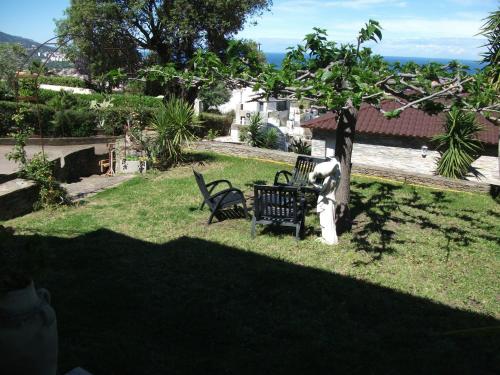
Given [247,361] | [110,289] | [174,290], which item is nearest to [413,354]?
[247,361]

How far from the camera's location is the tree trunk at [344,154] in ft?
24.6

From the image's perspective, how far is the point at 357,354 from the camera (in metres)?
4.20

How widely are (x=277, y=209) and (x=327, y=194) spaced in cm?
82

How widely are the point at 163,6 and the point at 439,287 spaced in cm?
1827

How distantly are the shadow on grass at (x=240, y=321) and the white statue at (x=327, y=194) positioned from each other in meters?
1.18

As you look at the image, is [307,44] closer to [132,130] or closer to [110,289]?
[110,289]

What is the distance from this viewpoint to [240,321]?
15.4 ft

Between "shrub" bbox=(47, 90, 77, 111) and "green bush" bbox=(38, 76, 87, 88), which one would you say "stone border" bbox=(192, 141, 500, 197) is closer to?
"shrub" bbox=(47, 90, 77, 111)

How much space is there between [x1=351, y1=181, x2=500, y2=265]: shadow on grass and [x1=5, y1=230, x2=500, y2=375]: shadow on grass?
69.9 inches

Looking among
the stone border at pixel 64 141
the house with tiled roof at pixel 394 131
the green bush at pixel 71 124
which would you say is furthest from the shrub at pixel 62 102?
the house with tiled roof at pixel 394 131

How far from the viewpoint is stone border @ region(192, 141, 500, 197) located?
11031 mm

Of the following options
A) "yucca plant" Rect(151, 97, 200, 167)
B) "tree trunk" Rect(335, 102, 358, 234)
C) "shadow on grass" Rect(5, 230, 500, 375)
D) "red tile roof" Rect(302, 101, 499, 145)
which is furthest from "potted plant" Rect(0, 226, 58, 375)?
"red tile roof" Rect(302, 101, 499, 145)

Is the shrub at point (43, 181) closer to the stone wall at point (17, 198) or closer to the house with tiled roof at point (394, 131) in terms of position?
the stone wall at point (17, 198)

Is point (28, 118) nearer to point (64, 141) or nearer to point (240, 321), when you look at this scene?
point (64, 141)
